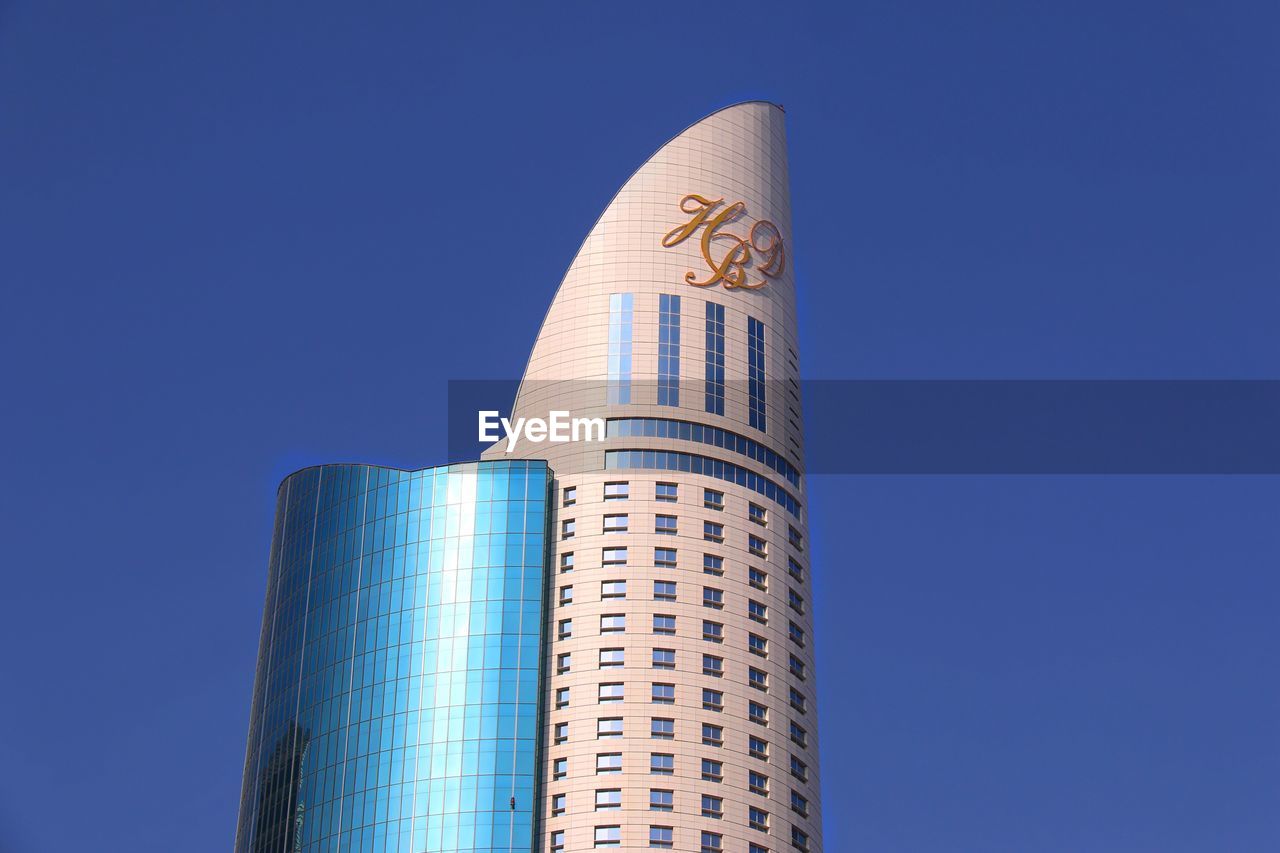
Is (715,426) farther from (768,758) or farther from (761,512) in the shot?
(768,758)

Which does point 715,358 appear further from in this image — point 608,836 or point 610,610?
point 608,836

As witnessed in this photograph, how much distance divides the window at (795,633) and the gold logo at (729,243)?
A: 2797 cm

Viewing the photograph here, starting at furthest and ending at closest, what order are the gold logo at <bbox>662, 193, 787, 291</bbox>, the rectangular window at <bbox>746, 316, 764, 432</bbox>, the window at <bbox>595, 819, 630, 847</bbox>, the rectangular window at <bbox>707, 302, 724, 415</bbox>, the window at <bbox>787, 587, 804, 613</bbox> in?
the gold logo at <bbox>662, 193, 787, 291</bbox>
the rectangular window at <bbox>746, 316, 764, 432</bbox>
the rectangular window at <bbox>707, 302, 724, 415</bbox>
the window at <bbox>787, 587, 804, 613</bbox>
the window at <bbox>595, 819, 630, 847</bbox>

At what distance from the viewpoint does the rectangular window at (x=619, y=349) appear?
520 ft

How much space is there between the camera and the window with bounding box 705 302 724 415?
6270 inches

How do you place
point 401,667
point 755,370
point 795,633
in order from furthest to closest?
1. point 755,370
2. point 795,633
3. point 401,667

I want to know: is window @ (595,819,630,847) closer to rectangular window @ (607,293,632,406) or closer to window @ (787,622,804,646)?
window @ (787,622,804,646)

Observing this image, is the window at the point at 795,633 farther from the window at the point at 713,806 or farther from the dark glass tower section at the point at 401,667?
the dark glass tower section at the point at 401,667

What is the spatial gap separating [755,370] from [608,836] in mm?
40779

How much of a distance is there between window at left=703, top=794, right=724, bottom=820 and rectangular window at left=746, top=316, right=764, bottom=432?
31.2 metres

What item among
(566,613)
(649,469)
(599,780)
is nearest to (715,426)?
(649,469)

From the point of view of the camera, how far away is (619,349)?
6334 inches

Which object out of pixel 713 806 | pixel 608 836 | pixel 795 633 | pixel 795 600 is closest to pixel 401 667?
pixel 608 836

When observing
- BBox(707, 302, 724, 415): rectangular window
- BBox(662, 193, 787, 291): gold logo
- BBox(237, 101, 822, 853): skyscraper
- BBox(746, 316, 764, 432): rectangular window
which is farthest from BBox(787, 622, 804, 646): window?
BBox(662, 193, 787, 291): gold logo
